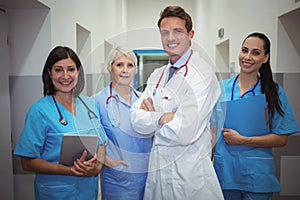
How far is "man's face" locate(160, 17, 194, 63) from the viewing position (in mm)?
1128

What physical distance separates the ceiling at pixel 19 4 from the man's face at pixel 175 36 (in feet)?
3.29

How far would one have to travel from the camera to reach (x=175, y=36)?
3.76 feet

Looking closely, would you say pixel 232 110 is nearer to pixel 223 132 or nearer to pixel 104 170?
pixel 223 132

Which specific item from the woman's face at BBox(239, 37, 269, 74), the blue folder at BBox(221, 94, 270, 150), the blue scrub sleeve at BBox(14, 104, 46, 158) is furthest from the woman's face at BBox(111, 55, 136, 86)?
the woman's face at BBox(239, 37, 269, 74)

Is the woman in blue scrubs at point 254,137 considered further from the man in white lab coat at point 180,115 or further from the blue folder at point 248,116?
the man in white lab coat at point 180,115

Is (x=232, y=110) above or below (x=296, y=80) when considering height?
below

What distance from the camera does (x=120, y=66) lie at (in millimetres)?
1244

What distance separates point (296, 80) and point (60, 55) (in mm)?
1381

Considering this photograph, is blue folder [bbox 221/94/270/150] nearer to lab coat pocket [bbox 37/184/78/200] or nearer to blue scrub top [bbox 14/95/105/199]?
blue scrub top [bbox 14/95/105/199]

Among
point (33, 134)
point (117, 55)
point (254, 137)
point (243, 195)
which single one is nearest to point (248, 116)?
point (254, 137)

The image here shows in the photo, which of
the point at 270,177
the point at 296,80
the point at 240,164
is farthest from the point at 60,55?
the point at 296,80

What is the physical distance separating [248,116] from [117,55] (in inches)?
29.5

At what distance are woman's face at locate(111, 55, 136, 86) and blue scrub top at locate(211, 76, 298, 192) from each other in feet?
1.70

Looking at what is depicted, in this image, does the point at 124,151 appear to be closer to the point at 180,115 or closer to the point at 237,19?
the point at 180,115
